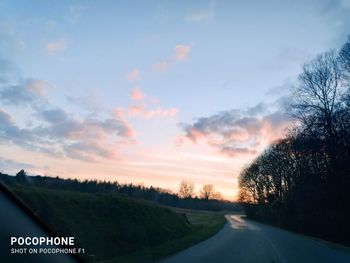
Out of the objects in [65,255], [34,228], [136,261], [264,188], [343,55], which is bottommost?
[136,261]

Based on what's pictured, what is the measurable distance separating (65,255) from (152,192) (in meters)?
167

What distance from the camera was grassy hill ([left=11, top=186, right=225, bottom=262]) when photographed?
1588 cm

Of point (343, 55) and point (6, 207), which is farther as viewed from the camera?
point (343, 55)

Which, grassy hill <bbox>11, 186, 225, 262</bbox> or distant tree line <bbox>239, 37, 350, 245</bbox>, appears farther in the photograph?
distant tree line <bbox>239, 37, 350, 245</bbox>

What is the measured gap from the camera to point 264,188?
7850 centimetres

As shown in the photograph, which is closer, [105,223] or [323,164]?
[105,223]

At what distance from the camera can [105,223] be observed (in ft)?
65.2

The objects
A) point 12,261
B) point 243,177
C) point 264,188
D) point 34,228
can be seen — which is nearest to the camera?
point 12,261

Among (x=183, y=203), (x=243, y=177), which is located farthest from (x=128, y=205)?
(x=183, y=203)

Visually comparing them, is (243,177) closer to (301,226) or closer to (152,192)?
(301,226)

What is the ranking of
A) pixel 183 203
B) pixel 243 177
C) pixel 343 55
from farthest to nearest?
pixel 183 203 < pixel 243 177 < pixel 343 55

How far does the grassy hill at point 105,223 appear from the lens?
1588 cm

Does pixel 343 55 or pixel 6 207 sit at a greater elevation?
pixel 343 55

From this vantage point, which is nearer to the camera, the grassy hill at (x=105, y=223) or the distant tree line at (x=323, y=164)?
the grassy hill at (x=105, y=223)
